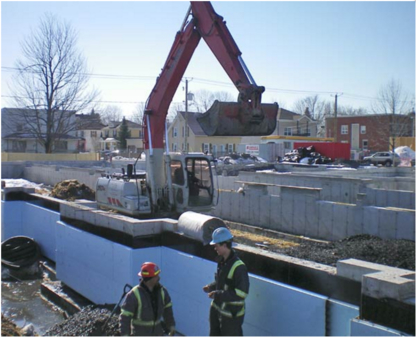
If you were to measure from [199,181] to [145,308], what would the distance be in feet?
24.1

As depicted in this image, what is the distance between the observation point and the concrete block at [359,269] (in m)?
5.12

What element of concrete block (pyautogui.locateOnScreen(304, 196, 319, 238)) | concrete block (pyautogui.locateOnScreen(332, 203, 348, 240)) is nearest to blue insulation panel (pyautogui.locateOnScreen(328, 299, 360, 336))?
concrete block (pyautogui.locateOnScreen(332, 203, 348, 240))

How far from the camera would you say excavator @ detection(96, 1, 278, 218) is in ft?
37.1

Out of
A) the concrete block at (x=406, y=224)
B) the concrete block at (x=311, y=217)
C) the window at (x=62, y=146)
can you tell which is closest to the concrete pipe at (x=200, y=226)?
the concrete block at (x=406, y=224)

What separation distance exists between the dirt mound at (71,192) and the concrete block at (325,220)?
9235mm

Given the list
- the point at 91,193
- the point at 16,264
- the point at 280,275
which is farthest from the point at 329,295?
the point at 91,193

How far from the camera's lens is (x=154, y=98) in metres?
12.9

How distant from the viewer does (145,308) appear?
17.9ft

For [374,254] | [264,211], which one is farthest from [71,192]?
[374,254]

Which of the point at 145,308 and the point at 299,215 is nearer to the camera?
the point at 145,308

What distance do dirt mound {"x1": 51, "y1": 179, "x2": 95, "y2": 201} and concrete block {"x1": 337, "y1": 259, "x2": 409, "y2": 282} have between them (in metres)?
Answer: 14.4

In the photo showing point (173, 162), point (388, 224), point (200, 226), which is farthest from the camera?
point (388, 224)

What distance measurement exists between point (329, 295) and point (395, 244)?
11.9ft

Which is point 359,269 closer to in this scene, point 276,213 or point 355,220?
point 355,220
